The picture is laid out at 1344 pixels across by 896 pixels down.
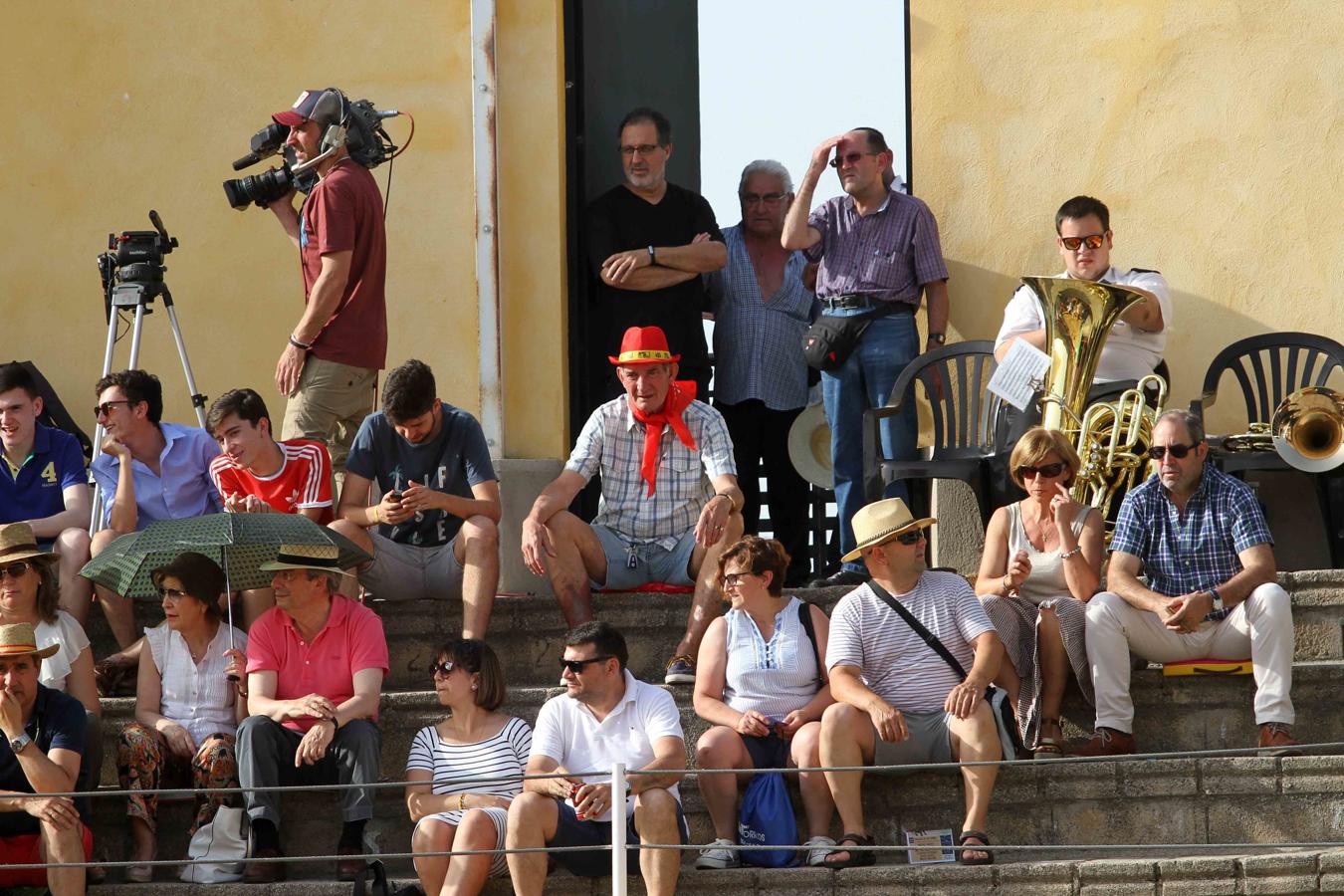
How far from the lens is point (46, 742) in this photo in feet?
21.9

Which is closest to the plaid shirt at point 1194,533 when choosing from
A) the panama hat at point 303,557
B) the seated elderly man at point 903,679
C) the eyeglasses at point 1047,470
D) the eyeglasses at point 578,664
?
the eyeglasses at point 1047,470

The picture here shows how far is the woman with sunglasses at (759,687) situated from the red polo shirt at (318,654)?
1096mm

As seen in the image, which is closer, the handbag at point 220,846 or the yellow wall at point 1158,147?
the handbag at point 220,846

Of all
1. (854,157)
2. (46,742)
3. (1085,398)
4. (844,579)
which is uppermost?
(854,157)

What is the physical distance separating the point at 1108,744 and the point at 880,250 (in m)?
2.83

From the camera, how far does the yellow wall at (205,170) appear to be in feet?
32.6

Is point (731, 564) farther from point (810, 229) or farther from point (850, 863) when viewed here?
point (810, 229)

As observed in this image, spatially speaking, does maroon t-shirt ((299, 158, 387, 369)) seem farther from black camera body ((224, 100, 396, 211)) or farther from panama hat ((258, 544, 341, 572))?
panama hat ((258, 544, 341, 572))

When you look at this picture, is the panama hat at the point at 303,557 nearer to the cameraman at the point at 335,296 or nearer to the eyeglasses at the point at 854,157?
the cameraman at the point at 335,296

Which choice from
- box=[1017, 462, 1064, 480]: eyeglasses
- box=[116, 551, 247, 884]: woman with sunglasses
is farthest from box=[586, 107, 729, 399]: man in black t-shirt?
box=[116, 551, 247, 884]: woman with sunglasses

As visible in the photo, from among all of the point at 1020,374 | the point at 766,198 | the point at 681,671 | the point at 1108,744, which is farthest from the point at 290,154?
the point at 1108,744

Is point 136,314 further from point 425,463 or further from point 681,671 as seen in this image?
point 681,671

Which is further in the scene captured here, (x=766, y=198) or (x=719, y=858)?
(x=766, y=198)

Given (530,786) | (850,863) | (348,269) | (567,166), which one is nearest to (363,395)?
(348,269)
